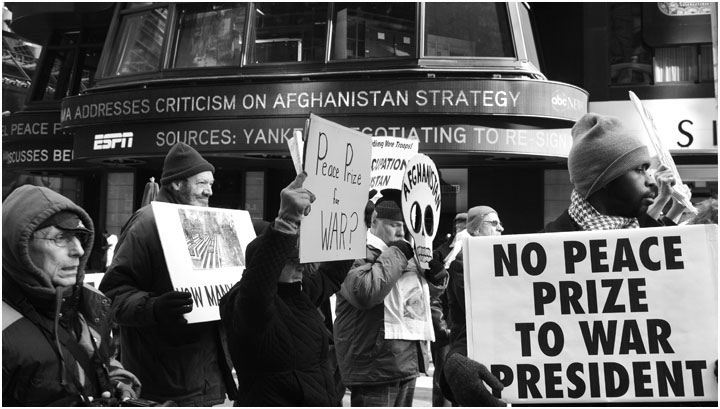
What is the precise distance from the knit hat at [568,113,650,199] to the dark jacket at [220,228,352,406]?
117 cm

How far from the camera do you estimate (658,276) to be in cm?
266

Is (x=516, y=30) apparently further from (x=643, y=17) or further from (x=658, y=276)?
(x=658, y=276)

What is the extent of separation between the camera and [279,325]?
3.56 metres

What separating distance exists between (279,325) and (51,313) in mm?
1170

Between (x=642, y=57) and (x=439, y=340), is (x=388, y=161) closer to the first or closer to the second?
(x=439, y=340)

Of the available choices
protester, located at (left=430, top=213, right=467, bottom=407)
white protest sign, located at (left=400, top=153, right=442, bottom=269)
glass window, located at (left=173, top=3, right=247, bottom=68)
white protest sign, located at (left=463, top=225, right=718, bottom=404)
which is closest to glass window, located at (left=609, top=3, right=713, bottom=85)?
glass window, located at (left=173, top=3, right=247, bottom=68)

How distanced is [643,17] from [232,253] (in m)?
11.3

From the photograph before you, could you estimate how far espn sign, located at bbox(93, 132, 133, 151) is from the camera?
13500 mm

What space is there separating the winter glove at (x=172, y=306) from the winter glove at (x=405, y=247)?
5.94 feet

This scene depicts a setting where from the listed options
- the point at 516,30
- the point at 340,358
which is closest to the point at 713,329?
the point at 340,358

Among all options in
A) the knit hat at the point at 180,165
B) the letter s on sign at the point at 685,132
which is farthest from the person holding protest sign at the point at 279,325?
the letter s on sign at the point at 685,132

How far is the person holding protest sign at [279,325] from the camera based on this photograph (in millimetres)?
3361

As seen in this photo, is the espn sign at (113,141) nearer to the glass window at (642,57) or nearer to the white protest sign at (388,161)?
the white protest sign at (388,161)

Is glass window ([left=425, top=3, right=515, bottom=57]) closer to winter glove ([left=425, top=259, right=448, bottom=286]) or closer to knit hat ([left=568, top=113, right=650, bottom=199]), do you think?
winter glove ([left=425, top=259, right=448, bottom=286])
